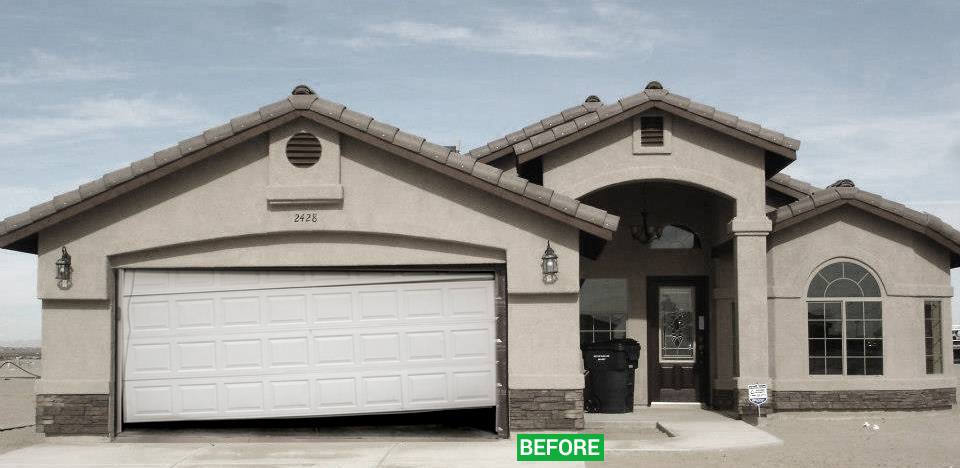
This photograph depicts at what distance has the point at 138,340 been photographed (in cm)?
1374

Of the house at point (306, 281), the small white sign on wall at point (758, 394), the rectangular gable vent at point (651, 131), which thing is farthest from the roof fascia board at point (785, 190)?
the house at point (306, 281)

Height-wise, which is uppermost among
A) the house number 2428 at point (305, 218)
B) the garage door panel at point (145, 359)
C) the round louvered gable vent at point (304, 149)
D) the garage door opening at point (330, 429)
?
the round louvered gable vent at point (304, 149)

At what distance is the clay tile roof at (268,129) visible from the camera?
43.7 ft

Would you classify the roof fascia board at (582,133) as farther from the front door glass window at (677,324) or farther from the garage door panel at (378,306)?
the front door glass window at (677,324)

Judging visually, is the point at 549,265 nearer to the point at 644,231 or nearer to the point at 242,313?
the point at 242,313

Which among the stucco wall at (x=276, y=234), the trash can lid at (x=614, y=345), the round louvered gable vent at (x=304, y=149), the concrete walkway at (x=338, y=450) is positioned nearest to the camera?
the concrete walkway at (x=338, y=450)

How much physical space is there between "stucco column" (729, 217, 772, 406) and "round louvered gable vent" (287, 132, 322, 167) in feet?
21.3

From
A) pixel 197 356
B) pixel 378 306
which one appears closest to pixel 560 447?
pixel 378 306

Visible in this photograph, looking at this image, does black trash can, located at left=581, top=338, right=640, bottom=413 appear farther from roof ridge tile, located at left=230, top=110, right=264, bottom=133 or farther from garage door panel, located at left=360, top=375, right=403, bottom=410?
roof ridge tile, located at left=230, top=110, right=264, bottom=133

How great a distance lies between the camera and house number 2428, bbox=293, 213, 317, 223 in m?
13.6

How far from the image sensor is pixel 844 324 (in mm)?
16578

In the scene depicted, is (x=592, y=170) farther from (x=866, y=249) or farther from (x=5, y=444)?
(x=5, y=444)

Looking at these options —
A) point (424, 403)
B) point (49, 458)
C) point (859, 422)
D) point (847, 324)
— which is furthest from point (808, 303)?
point (49, 458)

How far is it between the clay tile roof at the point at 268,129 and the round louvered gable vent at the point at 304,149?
293 millimetres
